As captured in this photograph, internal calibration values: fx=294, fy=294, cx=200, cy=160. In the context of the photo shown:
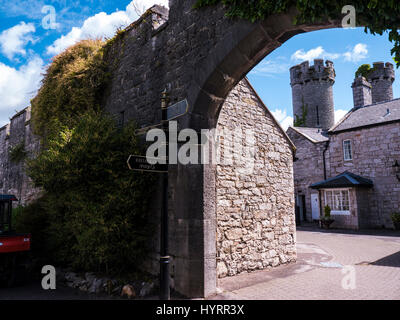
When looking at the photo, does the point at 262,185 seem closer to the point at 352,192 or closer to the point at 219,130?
the point at 219,130

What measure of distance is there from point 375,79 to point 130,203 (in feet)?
109

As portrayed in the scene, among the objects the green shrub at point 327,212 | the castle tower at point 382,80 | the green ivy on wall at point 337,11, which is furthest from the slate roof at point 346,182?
the castle tower at point 382,80

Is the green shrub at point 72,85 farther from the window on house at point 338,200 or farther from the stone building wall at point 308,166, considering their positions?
the stone building wall at point 308,166

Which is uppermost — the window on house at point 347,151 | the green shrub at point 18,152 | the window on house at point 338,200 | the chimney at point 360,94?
the chimney at point 360,94

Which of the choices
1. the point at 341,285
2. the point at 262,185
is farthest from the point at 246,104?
the point at 341,285

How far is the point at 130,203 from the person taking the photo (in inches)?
222

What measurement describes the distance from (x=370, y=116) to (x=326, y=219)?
7.32 meters

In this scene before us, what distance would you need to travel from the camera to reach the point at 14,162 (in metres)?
14.4

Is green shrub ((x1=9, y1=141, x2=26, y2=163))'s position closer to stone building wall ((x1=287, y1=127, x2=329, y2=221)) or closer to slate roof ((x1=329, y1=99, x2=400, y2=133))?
stone building wall ((x1=287, y1=127, x2=329, y2=221))

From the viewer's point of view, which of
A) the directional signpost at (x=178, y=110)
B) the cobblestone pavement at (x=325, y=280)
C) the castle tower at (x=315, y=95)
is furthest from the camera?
the castle tower at (x=315, y=95)

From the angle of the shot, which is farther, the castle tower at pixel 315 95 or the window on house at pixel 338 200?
the castle tower at pixel 315 95

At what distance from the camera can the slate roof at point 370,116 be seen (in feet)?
58.4

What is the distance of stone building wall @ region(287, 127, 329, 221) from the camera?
21203mm
